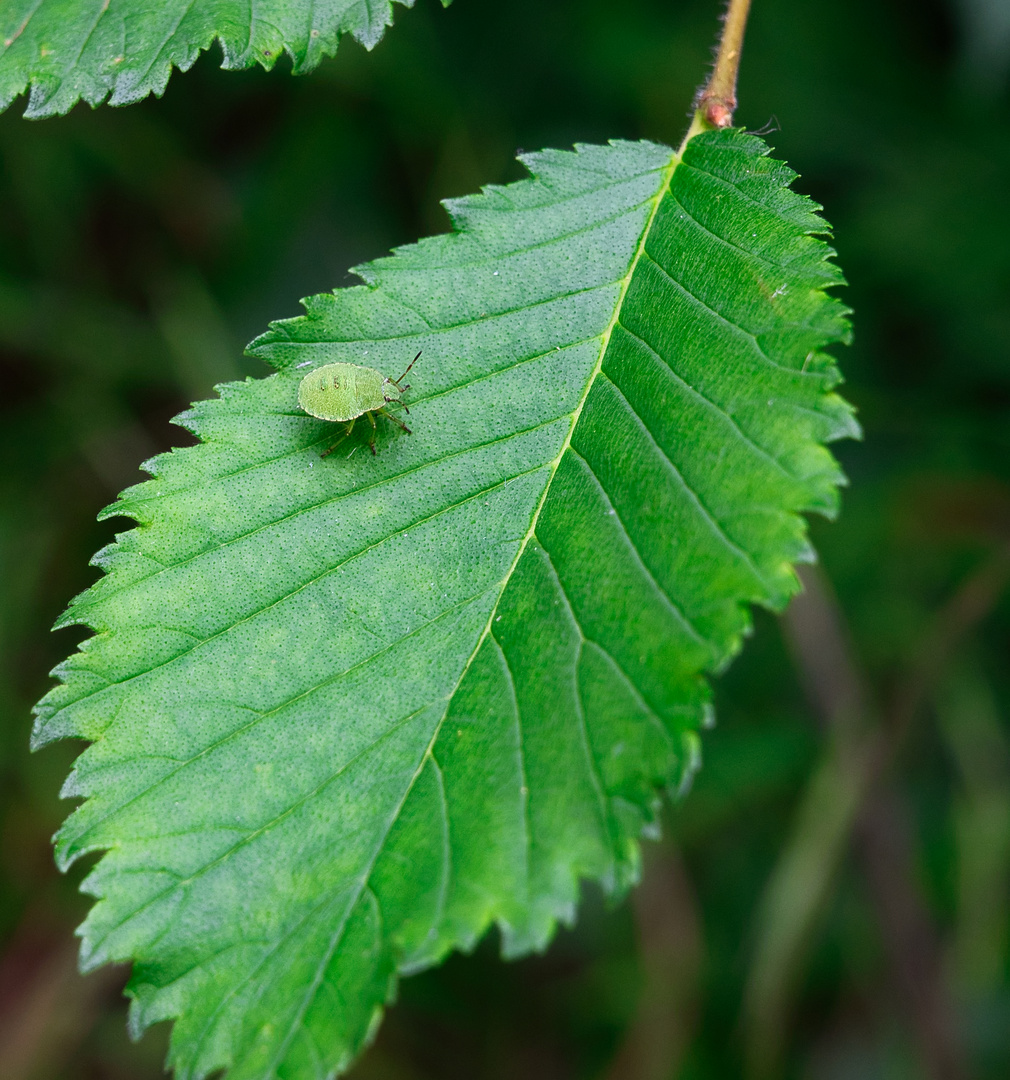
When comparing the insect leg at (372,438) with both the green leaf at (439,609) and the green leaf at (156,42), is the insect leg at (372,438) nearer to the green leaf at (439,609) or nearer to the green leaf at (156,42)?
the green leaf at (439,609)

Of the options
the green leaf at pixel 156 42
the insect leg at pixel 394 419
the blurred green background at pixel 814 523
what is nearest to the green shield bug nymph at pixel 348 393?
the insect leg at pixel 394 419

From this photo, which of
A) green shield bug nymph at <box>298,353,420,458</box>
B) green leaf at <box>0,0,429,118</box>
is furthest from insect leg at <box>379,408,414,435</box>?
green leaf at <box>0,0,429,118</box>

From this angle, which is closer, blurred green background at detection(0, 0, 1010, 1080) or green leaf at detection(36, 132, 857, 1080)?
green leaf at detection(36, 132, 857, 1080)

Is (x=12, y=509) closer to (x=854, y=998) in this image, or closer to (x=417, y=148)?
(x=417, y=148)

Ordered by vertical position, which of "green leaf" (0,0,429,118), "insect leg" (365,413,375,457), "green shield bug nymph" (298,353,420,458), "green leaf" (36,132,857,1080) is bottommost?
"green leaf" (36,132,857,1080)

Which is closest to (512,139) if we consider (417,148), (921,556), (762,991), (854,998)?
(417,148)

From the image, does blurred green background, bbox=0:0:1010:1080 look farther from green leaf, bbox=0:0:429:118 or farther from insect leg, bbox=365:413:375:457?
insect leg, bbox=365:413:375:457

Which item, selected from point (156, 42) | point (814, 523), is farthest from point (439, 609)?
point (814, 523)

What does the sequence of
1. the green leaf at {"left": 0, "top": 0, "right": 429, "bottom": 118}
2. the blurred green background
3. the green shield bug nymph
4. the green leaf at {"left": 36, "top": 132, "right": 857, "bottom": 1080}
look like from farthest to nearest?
the blurred green background → the green leaf at {"left": 0, "top": 0, "right": 429, "bottom": 118} → the green shield bug nymph → the green leaf at {"left": 36, "top": 132, "right": 857, "bottom": 1080}
